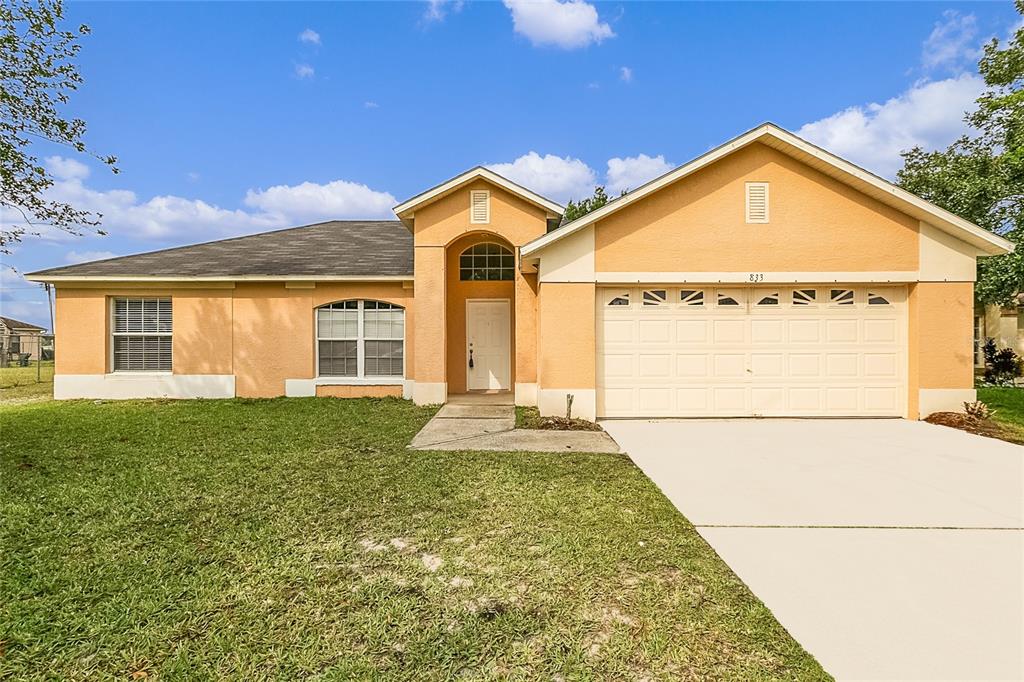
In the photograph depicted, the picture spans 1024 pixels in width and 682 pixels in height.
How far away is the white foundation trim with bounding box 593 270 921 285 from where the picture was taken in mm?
9234

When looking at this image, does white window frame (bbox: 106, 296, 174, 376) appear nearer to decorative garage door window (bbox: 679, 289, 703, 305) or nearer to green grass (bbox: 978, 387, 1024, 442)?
decorative garage door window (bbox: 679, 289, 703, 305)

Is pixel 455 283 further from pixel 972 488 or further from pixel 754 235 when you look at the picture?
pixel 972 488

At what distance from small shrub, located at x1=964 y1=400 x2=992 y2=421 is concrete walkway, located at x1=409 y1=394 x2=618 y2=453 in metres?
7.06

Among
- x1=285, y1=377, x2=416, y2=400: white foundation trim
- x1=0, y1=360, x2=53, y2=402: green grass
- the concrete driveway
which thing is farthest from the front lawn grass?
x1=0, y1=360, x2=53, y2=402: green grass

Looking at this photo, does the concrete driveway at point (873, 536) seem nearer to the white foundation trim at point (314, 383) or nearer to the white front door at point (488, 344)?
the white front door at point (488, 344)

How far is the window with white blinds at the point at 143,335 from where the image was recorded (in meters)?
12.6

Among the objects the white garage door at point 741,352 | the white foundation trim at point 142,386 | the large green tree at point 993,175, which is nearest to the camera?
the white garage door at point 741,352

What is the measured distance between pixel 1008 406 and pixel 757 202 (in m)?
8.07

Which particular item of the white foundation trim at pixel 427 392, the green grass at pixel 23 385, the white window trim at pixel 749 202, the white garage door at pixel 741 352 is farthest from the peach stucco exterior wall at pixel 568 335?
the green grass at pixel 23 385

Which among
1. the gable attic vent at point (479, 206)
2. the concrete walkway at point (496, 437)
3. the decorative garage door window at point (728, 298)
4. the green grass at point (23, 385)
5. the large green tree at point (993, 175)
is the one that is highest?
the large green tree at point (993, 175)

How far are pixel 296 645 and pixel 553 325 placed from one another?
7.19 meters

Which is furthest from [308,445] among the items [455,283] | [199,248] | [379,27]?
[379,27]

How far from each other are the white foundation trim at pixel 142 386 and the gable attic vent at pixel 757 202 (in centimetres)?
1301

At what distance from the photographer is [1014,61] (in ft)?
56.2
